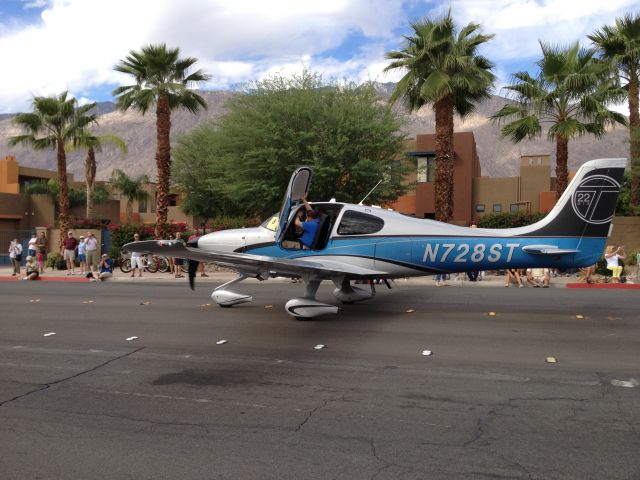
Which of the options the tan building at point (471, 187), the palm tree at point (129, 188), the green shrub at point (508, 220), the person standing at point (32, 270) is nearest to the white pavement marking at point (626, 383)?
the green shrub at point (508, 220)

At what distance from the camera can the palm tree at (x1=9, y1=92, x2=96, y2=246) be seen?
29.1m

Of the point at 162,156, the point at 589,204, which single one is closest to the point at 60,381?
the point at 589,204

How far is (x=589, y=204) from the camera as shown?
10.3 meters

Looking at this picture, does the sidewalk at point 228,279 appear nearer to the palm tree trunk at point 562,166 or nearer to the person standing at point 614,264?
the person standing at point 614,264

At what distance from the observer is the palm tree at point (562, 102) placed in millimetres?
23422

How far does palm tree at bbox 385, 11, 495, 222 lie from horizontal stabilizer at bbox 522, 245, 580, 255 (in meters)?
13.2

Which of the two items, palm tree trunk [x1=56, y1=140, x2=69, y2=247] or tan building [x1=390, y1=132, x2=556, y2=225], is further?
tan building [x1=390, y1=132, x2=556, y2=225]

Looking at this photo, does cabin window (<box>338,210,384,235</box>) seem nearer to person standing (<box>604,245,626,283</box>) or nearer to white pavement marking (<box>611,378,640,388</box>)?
white pavement marking (<box>611,378,640,388</box>)

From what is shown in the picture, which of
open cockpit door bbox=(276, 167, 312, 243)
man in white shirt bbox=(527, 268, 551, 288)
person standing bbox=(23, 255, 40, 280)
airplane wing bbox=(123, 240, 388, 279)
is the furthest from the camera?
person standing bbox=(23, 255, 40, 280)

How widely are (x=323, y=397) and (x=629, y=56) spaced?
2638 centimetres

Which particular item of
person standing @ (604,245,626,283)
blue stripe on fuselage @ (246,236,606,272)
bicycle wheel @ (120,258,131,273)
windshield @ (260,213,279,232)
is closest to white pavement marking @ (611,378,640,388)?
blue stripe on fuselage @ (246,236,606,272)

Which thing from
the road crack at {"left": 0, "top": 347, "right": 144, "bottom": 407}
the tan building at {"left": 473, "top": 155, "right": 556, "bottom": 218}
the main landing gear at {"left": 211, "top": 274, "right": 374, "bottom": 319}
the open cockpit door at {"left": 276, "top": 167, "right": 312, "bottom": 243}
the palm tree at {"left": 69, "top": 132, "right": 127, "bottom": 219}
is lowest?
the road crack at {"left": 0, "top": 347, "right": 144, "bottom": 407}

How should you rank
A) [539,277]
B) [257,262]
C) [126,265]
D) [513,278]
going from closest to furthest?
[257,262], [539,277], [513,278], [126,265]

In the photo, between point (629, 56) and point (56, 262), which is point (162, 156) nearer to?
point (56, 262)
